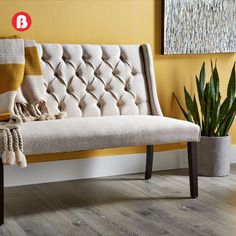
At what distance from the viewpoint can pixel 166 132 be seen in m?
3.22

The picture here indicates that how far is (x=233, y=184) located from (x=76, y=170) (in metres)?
1.07

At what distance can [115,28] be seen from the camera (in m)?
3.87

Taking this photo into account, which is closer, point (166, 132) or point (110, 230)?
point (110, 230)

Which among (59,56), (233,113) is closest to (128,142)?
(59,56)

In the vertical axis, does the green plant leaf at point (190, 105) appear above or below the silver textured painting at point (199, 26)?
below

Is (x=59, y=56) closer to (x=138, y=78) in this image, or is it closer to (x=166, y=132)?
(x=138, y=78)

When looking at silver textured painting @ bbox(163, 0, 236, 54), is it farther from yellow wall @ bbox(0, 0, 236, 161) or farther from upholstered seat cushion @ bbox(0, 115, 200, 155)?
upholstered seat cushion @ bbox(0, 115, 200, 155)

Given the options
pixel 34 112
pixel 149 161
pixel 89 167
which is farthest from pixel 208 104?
pixel 34 112

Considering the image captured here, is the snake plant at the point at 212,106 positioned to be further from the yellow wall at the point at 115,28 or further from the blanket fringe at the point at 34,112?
the blanket fringe at the point at 34,112

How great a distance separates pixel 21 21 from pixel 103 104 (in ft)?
2.47

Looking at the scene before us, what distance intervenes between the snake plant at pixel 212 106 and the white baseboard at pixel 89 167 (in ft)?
1.15

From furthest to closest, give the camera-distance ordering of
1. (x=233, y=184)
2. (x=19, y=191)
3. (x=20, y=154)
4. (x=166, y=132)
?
(x=233, y=184), (x=19, y=191), (x=166, y=132), (x=20, y=154)

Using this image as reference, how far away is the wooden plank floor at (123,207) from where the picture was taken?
279 centimetres

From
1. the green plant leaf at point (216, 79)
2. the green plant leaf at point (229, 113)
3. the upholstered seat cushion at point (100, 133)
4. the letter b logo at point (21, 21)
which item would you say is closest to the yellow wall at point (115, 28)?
the letter b logo at point (21, 21)
